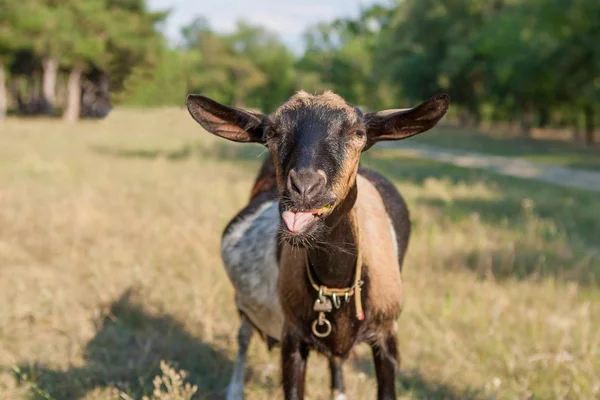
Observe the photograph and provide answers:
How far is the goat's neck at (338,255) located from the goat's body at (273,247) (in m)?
0.15

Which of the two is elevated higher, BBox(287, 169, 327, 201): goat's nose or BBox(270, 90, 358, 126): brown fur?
BBox(270, 90, 358, 126): brown fur

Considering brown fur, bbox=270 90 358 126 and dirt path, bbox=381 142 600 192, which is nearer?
brown fur, bbox=270 90 358 126

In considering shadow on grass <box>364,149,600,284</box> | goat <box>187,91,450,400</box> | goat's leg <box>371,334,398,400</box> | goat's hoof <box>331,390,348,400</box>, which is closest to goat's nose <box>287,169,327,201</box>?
goat <box>187,91,450,400</box>

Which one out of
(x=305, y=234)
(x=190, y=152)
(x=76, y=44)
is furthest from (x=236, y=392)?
(x=76, y=44)

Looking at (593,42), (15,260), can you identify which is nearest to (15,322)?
(15,260)

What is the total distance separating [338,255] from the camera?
3.02 m

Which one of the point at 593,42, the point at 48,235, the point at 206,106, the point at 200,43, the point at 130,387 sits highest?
the point at 200,43

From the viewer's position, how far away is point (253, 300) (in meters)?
4.12

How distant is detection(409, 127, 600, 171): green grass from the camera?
24828 millimetres

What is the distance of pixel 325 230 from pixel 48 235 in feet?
19.1

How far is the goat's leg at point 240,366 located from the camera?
4398 millimetres

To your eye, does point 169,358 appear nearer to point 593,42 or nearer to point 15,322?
point 15,322

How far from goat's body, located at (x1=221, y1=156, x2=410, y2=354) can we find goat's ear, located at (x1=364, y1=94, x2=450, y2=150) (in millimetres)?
562

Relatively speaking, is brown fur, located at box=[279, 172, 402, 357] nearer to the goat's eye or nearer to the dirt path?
the goat's eye
